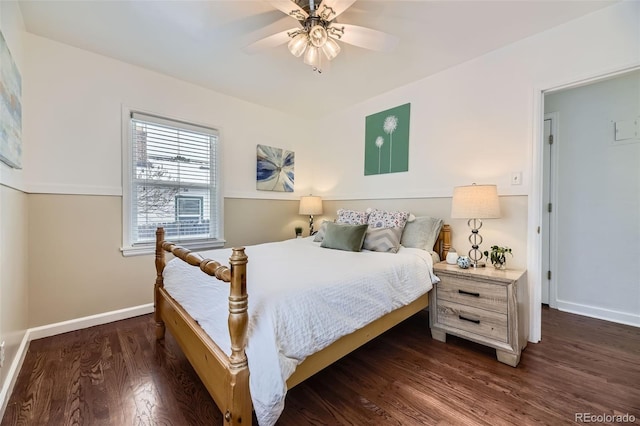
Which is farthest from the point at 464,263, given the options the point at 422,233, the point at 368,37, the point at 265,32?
the point at 265,32

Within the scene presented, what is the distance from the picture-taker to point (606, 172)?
256 cm

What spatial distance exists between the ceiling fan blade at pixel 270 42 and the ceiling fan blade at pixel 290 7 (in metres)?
0.14

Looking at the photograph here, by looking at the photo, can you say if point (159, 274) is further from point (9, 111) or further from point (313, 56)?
point (313, 56)

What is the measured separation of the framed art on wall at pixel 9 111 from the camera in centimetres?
140

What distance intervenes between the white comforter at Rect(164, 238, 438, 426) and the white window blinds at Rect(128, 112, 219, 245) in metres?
1.06

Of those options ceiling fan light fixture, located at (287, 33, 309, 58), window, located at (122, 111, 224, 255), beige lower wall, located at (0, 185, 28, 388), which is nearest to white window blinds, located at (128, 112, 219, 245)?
window, located at (122, 111, 224, 255)

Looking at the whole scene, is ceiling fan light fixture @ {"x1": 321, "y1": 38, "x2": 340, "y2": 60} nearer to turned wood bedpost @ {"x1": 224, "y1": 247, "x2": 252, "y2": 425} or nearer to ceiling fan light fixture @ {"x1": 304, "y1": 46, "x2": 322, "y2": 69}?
ceiling fan light fixture @ {"x1": 304, "y1": 46, "x2": 322, "y2": 69}

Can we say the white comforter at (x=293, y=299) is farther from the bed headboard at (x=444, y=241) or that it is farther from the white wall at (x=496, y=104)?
the white wall at (x=496, y=104)

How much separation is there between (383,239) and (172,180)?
236 centimetres

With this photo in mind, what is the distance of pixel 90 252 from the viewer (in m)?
2.38

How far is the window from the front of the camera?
261 centimetres

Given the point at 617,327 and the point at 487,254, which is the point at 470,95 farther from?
the point at 617,327

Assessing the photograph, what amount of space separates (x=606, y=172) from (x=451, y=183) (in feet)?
4.95

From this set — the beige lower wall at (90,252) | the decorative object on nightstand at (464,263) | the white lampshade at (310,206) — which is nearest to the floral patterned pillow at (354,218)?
the beige lower wall at (90,252)
